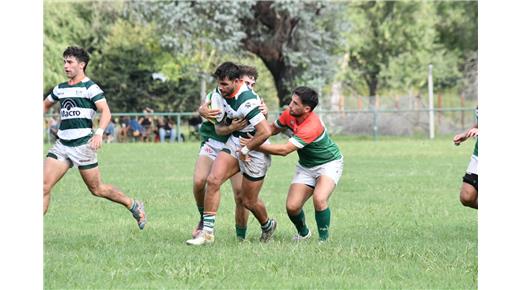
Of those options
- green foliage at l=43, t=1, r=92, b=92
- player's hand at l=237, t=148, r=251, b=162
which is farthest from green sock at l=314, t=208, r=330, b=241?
green foliage at l=43, t=1, r=92, b=92

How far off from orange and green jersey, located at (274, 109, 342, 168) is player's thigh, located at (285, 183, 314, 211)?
0.24 metres

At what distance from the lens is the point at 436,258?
8.77m

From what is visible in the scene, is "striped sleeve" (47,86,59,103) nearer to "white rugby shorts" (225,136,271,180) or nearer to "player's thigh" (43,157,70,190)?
"player's thigh" (43,157,70,190)

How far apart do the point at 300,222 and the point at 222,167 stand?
1.05 m

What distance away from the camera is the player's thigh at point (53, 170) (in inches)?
401

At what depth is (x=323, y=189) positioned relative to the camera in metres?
10.3

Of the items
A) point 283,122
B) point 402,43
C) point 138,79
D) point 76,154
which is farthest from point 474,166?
point 402,43

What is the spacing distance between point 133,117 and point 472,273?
36942 mm

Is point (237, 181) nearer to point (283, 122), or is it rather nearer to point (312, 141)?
point (283, 122)

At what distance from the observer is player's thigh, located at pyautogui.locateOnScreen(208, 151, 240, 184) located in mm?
10047
